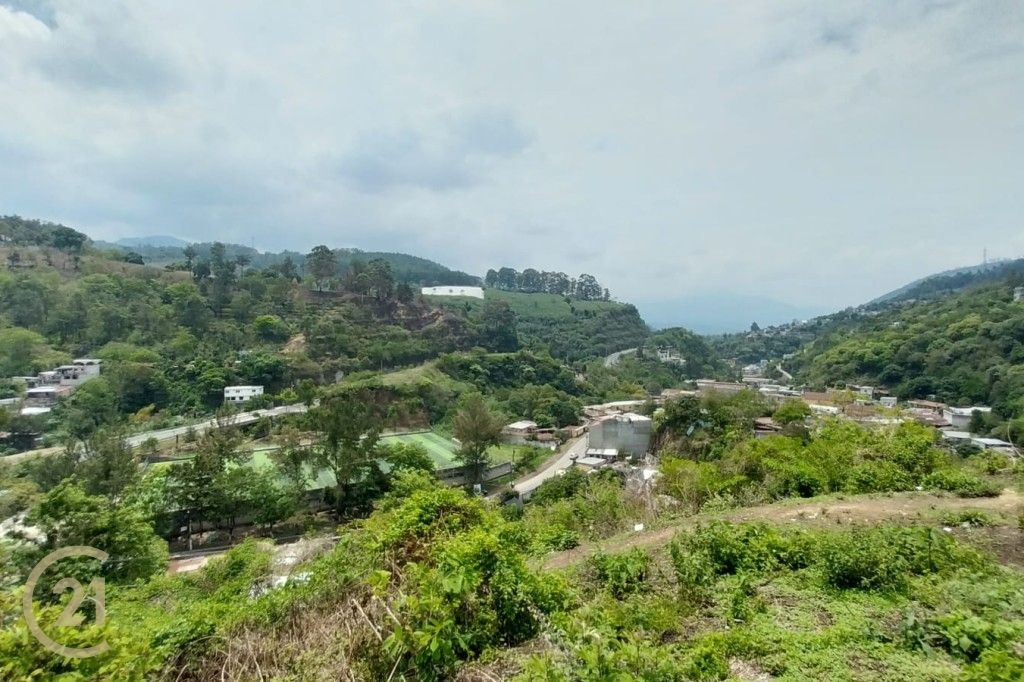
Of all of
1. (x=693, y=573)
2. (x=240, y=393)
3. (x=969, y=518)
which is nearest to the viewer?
(x=693, y=573)

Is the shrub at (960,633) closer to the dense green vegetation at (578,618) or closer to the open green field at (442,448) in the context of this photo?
the dense green vegetation at (578,618)

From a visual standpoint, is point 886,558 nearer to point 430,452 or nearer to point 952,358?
point 430,452

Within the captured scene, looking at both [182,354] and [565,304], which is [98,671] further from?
[565,304]

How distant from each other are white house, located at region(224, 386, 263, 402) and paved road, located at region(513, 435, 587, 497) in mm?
20133

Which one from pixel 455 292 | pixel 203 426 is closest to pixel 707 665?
pixel 203 426

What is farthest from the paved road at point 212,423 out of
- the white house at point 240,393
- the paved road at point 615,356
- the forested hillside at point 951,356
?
the forested hillside at point 951,356

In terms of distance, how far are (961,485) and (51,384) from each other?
4257 centimetres

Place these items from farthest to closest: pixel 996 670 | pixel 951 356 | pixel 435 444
A: pixel 951 356 < pixel 435 444 < pixel 996 670

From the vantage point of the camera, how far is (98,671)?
2666 mm

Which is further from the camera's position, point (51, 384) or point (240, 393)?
point (240, 393)

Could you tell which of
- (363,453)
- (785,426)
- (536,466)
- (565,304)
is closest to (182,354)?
(363,453)

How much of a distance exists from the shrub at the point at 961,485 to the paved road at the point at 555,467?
16521mm

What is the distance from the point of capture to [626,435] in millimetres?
30109

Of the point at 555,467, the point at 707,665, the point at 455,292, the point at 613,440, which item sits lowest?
the point at 555,467
